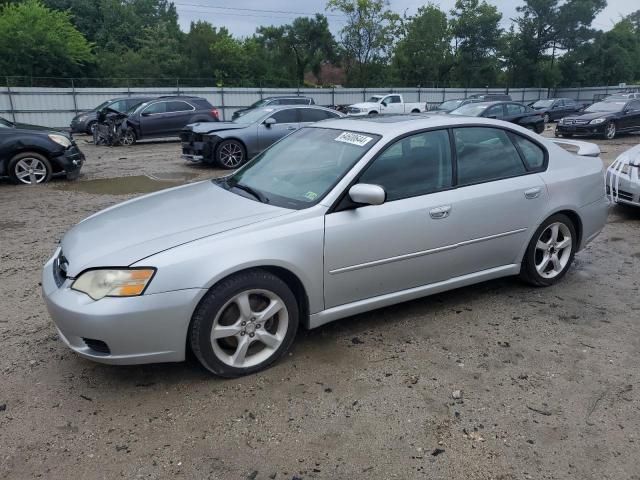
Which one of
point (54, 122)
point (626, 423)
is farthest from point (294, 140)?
point (54, 122)

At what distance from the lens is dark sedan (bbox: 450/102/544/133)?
669 inches

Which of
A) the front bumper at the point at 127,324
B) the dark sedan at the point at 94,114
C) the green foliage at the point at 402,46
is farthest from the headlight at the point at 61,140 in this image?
the green foliage at the point at 402,46

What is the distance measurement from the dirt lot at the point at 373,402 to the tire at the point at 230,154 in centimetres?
799

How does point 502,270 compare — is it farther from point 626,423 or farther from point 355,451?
point 355,451

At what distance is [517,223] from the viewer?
13.8ft

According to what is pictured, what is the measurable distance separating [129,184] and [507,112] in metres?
13.0

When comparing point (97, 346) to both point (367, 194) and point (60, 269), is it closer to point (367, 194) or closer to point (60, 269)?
point (60, 269)

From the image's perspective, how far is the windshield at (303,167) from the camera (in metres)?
3.60

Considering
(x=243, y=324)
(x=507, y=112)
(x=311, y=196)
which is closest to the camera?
(x=243, y=324)

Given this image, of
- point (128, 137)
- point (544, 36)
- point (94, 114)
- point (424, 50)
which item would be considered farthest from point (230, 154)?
point (544, 36)

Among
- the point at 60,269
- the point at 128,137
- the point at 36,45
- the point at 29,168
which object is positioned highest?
the point at 36,45

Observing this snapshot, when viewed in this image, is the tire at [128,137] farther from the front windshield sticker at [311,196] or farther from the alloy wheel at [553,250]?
the alloy wheel at [553,250]

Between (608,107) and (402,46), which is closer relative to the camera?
(608,107)

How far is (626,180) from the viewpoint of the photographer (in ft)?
22.8
